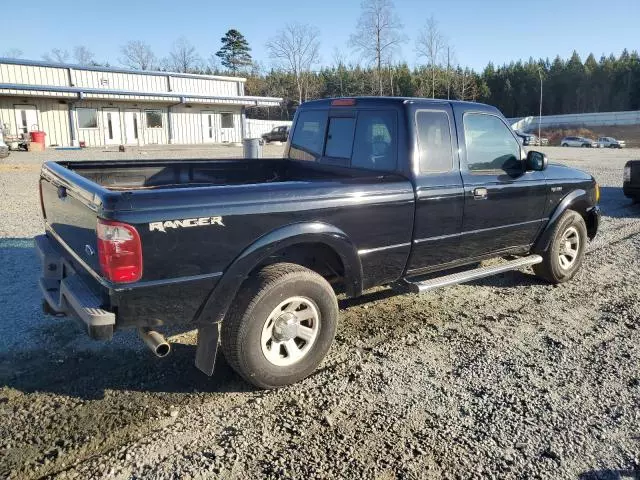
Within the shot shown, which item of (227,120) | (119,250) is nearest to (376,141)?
(119,250)

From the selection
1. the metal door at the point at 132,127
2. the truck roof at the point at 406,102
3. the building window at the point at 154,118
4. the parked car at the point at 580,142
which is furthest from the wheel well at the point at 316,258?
the parked car at the point at 580,142

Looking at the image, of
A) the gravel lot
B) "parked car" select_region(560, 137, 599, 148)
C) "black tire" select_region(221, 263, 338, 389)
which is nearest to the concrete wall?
"parked car" select_region(560, 137, 599, 148)

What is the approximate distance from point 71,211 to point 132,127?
3531cm

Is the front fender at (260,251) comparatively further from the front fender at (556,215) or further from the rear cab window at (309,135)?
the front fender at (556,215)

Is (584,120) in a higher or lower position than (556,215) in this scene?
higher

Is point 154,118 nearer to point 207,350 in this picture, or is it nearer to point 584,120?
point 207,350

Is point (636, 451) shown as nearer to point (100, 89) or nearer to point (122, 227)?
point (122, 227)

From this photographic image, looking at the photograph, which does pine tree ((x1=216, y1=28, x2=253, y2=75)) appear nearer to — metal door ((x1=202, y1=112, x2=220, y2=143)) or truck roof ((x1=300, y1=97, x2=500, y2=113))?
metal door ((x1=202, y1=112, x2=220, y2=143))

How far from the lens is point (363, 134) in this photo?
4.80 metres

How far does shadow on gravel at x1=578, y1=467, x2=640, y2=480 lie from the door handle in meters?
2.57

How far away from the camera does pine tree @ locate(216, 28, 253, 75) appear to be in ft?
293

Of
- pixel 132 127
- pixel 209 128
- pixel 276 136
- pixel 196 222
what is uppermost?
pixel 209 128

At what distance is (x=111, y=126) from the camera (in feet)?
115

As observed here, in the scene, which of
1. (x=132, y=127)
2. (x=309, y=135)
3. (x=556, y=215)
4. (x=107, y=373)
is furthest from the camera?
(x=132, y=127)
